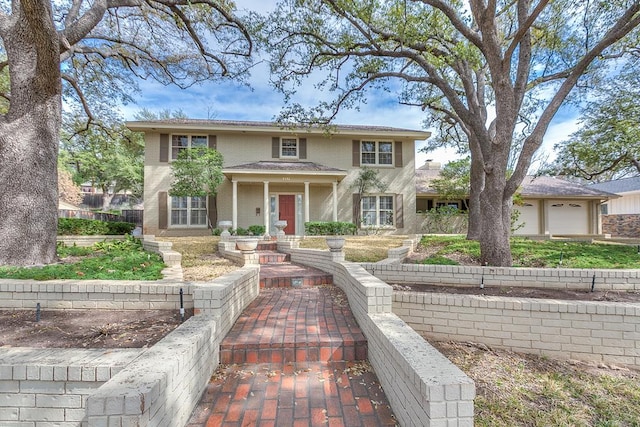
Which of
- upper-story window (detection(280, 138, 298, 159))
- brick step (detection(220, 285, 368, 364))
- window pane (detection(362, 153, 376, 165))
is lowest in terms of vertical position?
brick step (detection(220, 285, 368, 364))

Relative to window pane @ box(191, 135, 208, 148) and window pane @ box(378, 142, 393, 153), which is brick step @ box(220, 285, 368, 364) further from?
window pane @ box(378, 142, 393, 153)

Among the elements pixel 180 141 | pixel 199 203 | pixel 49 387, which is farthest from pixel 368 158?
pixel 49 387

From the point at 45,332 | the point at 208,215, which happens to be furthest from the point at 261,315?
the point at 208,215

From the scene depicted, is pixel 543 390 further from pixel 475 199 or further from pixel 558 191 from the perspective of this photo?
pixel 558 191

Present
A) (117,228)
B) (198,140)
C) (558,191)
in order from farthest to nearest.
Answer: (558,191), (198,140), (117,228)

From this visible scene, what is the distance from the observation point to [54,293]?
361 cm

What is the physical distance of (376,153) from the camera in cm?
1463

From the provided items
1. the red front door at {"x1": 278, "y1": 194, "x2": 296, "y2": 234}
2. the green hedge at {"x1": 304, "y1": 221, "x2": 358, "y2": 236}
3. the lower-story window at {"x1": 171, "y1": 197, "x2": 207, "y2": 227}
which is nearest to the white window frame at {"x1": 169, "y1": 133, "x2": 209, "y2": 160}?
the lower-story window at {"x1": 171, "y1": 197, "x2": 207, "y2": 227}

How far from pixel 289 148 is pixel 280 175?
7.51 feet

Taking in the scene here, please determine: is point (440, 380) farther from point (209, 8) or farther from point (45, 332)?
point (209, 8)

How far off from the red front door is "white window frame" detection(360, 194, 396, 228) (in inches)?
133

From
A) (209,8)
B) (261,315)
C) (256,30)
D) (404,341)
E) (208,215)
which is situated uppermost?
(209,8)

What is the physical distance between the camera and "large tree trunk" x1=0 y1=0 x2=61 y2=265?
518 centimetres

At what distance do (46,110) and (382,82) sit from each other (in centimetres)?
839
